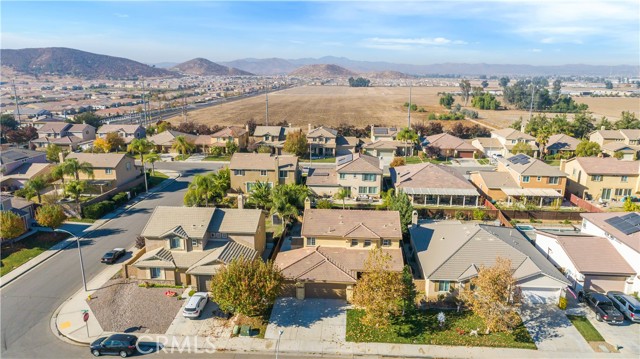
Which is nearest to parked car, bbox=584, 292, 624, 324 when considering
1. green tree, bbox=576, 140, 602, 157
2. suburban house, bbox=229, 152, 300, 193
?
suburban house, bbox=229, 152, 300, 193

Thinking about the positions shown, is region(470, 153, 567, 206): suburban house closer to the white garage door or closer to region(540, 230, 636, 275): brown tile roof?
region(540, 230, 636, 275): brown tile roof

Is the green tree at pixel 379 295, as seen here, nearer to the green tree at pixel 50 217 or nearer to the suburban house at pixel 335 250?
the suburban house at pixel 335 250

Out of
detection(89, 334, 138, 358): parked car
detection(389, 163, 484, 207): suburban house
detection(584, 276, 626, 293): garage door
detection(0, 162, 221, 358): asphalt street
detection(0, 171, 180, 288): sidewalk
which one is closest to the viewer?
detection(89, 334, 138, 358): parked car

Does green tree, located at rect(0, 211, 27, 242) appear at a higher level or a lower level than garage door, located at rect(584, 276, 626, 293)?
higher

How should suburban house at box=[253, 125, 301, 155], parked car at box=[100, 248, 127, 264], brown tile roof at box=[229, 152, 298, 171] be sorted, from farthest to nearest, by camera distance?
suburban house at box=[253, 125, 301, 155] → brown tile roof at box=[229, 152, 298, 171] → parked car at box=[100, 248, 127, 264]

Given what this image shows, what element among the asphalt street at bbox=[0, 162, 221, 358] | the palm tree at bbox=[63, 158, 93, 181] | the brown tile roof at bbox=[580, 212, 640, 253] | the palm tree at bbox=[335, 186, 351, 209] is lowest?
the asphalt street at bbox=[0, 162, 221, 358]

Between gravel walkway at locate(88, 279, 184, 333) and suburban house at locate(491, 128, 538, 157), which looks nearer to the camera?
gravel walkway at locate(88, 279, 184, 333)

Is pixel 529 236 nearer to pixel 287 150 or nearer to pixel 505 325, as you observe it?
pixel 505 325
